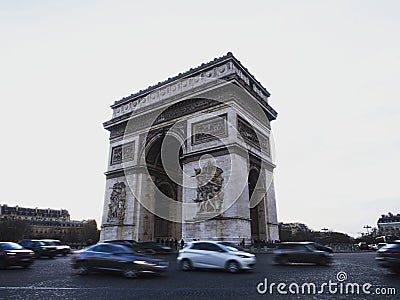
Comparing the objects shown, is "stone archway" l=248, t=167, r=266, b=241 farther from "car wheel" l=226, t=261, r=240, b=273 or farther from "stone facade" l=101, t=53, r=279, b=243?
"car wheel" l=226, t=261, r=240, b=273

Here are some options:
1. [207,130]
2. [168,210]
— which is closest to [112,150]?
[168,210]

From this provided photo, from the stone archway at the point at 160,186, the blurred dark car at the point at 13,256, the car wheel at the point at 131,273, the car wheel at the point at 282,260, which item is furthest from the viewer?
the stone archway at the point at 160,186

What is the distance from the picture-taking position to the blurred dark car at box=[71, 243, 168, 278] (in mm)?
8484

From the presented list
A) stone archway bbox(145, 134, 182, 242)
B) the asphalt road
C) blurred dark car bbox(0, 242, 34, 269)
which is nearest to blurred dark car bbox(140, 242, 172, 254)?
stone archway bbox(145, 134, 182, 242)

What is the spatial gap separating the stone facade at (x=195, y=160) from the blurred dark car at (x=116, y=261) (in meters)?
11.2

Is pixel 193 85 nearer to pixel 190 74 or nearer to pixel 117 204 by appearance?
pixel 190 74

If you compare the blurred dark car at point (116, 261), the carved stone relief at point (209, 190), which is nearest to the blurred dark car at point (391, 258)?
the blurred dark car at point (116, 261)

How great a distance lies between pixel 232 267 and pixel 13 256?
26.3 ft

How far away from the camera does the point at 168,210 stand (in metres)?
28.5

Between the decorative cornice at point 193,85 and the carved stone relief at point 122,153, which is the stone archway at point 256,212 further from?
the carved stone relief at point 122,153

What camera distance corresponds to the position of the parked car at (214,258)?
956cm

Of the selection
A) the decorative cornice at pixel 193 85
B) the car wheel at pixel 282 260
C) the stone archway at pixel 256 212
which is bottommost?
the car wheel at pixel 282 260

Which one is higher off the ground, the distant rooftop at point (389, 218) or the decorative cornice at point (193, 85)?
the decorative cornice at point (193, 85)

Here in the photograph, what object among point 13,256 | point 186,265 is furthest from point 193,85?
point 13,256
